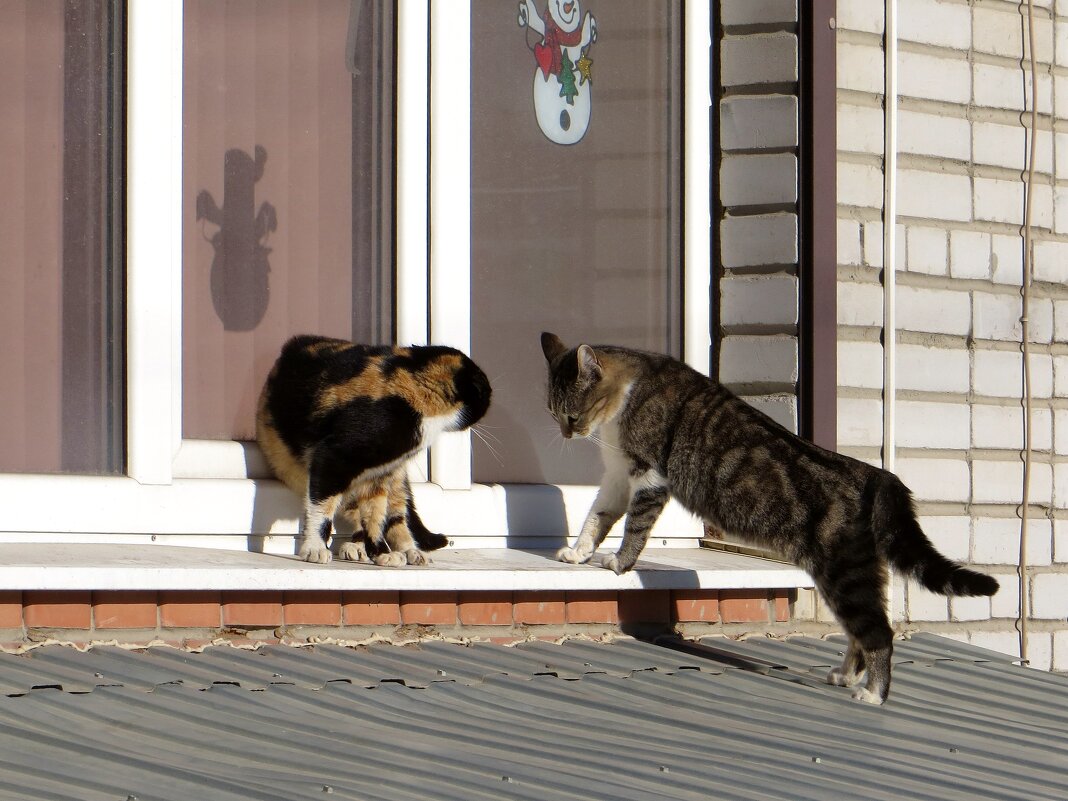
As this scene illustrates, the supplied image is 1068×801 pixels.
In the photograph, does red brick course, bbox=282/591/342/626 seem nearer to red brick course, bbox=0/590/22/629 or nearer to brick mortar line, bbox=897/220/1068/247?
red brick course, bbox=0/590/22/629

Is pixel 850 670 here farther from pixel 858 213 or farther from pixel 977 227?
pixel 977 227

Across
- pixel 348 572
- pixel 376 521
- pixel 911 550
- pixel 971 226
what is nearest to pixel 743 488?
pixel 911 550

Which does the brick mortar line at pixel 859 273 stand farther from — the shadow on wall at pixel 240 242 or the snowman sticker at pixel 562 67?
the shadow on wall at pixel 240 242

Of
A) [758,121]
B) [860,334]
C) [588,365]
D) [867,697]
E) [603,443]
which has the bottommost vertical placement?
[867,697]

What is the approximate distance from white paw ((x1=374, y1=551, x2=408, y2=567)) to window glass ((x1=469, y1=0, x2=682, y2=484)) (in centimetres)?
76

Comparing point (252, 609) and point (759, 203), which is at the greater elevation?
point (759, 203)

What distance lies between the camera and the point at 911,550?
3797mm

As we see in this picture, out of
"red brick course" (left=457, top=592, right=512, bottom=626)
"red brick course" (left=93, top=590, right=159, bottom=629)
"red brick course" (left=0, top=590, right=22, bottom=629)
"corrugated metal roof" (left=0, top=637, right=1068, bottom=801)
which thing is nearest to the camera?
"corrugated metal roof" (left=0, top=637, right=1068, bottom=801)

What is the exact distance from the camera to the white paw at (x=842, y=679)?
3889 millimetres

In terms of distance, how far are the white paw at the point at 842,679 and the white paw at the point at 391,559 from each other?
4.31 feet

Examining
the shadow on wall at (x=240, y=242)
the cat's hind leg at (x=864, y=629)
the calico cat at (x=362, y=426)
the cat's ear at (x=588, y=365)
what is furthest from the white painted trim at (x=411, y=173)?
the cat's hind leg at (x=864, y=629)

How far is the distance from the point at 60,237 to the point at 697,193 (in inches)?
91.0

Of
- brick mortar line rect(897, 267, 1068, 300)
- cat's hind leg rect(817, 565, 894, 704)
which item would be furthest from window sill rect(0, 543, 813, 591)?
brick mortar line rect(897, 267, 1068, 300)

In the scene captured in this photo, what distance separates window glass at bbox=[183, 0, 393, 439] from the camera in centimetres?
415
